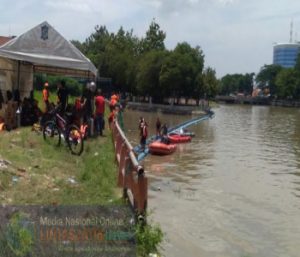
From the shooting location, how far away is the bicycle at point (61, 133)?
15281 millimetres

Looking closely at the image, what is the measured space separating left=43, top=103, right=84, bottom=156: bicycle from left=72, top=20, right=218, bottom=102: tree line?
2596 inches

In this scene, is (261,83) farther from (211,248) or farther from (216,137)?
(211,248)

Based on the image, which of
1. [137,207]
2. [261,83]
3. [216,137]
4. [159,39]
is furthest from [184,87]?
[261,83]

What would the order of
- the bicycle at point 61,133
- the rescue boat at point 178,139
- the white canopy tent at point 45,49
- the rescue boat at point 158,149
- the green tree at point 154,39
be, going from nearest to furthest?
1. the bicycle at point 61,133
2. the white canopy tent at point 45,49
3. the rescue boat at point 158,149
4. the rescue boat at point 178,139
5. the green tree at point 154,39

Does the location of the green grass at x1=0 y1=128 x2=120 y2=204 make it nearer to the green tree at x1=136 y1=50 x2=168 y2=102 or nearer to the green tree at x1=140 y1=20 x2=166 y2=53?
the green tree at x1=136 y1=50 x2=168 y2=102

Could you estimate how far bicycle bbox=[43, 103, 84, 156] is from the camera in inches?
602

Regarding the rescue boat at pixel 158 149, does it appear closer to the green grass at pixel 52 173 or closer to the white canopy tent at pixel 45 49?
the white canopy tent at pixel 45 49

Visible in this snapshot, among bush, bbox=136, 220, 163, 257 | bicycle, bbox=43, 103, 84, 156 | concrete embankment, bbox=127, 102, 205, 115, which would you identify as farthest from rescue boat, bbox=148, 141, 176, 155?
concrete embankment, bbox=127, 102, 205, 115

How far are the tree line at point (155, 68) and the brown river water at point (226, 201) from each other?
48.5 meters

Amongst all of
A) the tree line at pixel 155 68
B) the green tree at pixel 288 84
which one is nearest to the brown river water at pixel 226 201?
the tree line at pixel 155 68

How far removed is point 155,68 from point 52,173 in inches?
3018

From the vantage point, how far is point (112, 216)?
25.8ft

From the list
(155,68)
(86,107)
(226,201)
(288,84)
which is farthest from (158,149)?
(288,84)

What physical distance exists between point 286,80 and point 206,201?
140 m
